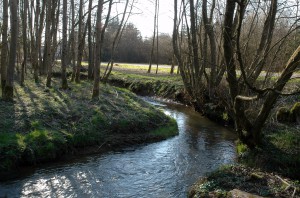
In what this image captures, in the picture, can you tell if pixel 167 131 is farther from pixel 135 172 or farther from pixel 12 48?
pixel 12 48

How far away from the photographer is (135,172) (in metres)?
9.09

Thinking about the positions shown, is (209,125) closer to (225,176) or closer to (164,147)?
(164,147)

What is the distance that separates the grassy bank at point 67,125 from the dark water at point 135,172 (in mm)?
605

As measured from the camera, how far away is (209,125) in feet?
52.7

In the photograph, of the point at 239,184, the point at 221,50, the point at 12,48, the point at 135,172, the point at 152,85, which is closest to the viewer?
the point at 239,184

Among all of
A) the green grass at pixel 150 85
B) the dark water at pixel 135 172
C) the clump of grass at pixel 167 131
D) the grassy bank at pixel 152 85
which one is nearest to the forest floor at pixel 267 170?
the dark water at pixel 135 172

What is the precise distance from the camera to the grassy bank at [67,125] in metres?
9.16

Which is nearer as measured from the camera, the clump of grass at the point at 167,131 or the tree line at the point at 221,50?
the tree line at the point at 221,50

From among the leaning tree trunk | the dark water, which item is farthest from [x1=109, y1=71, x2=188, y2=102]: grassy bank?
the leaning tree trunk

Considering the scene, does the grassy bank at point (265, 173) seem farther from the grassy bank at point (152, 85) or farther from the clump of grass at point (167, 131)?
the grassy bank at point (152, 85)

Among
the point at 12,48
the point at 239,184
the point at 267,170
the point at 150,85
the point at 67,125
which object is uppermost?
the point at 12,48

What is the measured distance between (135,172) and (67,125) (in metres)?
3.20

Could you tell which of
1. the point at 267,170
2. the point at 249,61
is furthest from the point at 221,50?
the point at 267,170

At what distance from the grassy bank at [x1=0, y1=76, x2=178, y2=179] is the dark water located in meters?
0.60
